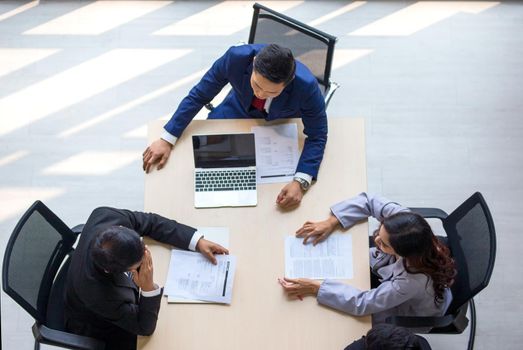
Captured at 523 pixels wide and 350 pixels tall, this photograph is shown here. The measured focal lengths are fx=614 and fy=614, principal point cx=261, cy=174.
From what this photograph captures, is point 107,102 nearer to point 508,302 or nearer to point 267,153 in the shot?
point 267,153

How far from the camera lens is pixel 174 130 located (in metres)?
2.56

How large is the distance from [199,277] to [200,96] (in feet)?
2.60

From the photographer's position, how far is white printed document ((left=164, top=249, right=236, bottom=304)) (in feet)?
7.47

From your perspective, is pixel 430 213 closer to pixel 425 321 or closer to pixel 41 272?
pixel 425 321

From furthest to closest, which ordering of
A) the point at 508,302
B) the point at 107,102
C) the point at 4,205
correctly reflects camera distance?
the point at 107,102 → the point at 4,205 → the point at 508,302

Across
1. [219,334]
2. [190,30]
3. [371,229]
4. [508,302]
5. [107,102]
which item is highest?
[190,30]

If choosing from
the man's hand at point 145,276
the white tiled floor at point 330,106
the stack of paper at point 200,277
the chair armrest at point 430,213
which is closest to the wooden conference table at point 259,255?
the stack of paper at point 200,277

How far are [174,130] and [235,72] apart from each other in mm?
350

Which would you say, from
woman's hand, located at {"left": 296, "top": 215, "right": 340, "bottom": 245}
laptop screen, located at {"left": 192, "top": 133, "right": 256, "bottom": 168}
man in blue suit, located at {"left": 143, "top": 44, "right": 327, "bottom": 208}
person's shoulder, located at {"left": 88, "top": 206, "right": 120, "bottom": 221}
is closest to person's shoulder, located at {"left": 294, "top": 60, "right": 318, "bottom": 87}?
man in blue suit, located at {"left": 143, "top": 44, "right": 327, "bottom": 208}

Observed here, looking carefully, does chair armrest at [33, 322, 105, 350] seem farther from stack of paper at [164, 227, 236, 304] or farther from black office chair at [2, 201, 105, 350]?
stack of paper at [164, 227, 236, 304]

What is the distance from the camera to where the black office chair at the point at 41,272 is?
2.19 m

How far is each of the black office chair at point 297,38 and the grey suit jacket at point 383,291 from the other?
685 millimetres

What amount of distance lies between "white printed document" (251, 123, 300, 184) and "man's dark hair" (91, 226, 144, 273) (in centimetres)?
64

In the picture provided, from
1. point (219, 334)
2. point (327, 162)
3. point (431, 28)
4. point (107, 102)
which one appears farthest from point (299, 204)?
point (431, 28)
